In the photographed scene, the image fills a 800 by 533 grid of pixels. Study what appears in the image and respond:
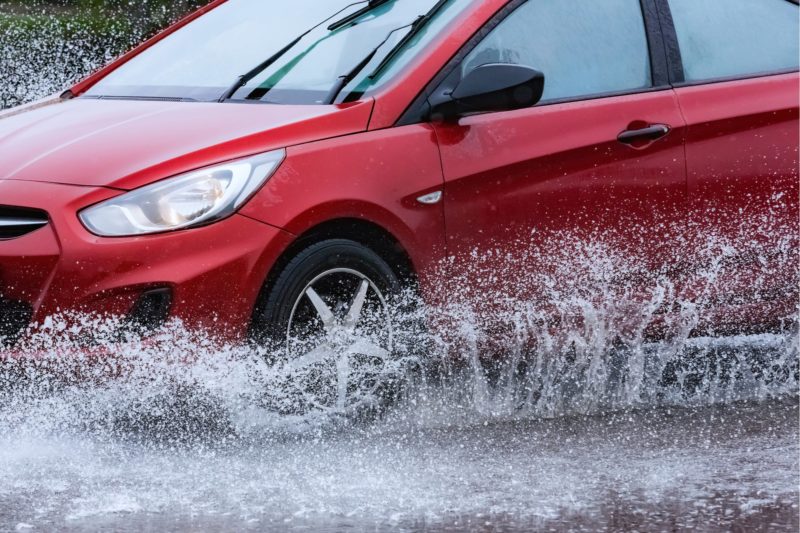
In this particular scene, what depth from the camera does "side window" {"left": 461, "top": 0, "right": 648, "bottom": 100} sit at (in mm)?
5145

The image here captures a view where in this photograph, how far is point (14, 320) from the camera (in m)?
4.29

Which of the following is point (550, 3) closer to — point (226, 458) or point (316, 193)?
point (316, 193)

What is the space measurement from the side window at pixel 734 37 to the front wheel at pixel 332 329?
5.30ft

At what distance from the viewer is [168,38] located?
6039 millimetres

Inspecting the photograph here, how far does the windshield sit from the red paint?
15cm

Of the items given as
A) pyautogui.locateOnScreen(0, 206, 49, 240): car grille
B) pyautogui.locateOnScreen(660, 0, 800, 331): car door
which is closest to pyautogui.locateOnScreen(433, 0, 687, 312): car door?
pyautogui.locateOnScreen(660, 0, 800, 331): car door

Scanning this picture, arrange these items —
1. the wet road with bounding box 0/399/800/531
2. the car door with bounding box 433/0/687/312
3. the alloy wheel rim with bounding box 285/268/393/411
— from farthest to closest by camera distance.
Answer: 1. the car door with bounding box 433/0/687/312
2. the alloy wheel rim with bounding box 285/268/393/411
3. the wet road with bounding box 0/399/800/531

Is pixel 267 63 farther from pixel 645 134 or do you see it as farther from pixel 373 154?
pixel 645 134

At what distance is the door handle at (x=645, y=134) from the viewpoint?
5184 mm

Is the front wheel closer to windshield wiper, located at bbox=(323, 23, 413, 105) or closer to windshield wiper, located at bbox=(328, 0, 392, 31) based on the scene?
windshield wiper, located at bbox=(323, 23, 413, 105)

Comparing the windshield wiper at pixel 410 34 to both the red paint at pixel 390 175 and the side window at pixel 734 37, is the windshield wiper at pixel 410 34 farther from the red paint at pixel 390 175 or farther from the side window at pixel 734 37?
the side window at pixel 734 37

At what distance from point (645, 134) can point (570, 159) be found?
352 millimetres

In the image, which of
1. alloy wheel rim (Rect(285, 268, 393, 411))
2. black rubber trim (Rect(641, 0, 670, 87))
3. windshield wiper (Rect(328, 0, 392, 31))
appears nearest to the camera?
alloy wheel rim (Rect(285, 268, 393, 411))

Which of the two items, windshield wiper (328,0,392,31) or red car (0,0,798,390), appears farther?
windshield wiper (328,0,392,31)
